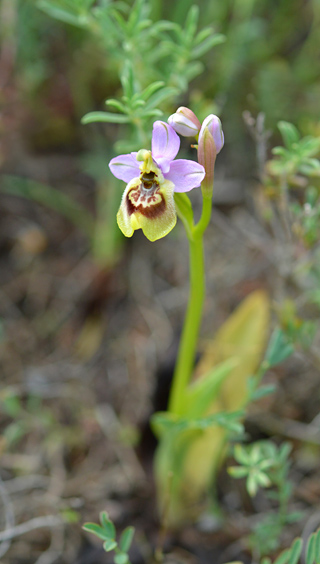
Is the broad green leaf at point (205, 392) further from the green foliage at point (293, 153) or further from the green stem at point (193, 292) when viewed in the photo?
the green foliage at point (293, 153)

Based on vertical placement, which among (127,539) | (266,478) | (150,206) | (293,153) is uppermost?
(293,153)

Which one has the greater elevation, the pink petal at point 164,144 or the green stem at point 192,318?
the pink petal at point 164,144

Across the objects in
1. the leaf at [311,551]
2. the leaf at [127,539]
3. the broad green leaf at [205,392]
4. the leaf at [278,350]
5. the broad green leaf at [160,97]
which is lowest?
the leaf at [127,539]

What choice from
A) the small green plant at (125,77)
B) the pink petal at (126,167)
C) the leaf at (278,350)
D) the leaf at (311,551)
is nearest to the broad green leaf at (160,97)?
the small green plant at (125,77)

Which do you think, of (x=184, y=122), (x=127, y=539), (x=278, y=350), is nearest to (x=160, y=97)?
(x=184, y=122)

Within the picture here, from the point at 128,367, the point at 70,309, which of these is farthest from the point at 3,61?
the point at 128,367

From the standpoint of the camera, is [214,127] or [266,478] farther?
[266,478]

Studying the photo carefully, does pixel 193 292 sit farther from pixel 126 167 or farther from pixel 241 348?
pixel 241 348

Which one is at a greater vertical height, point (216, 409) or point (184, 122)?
point (184, 122)
